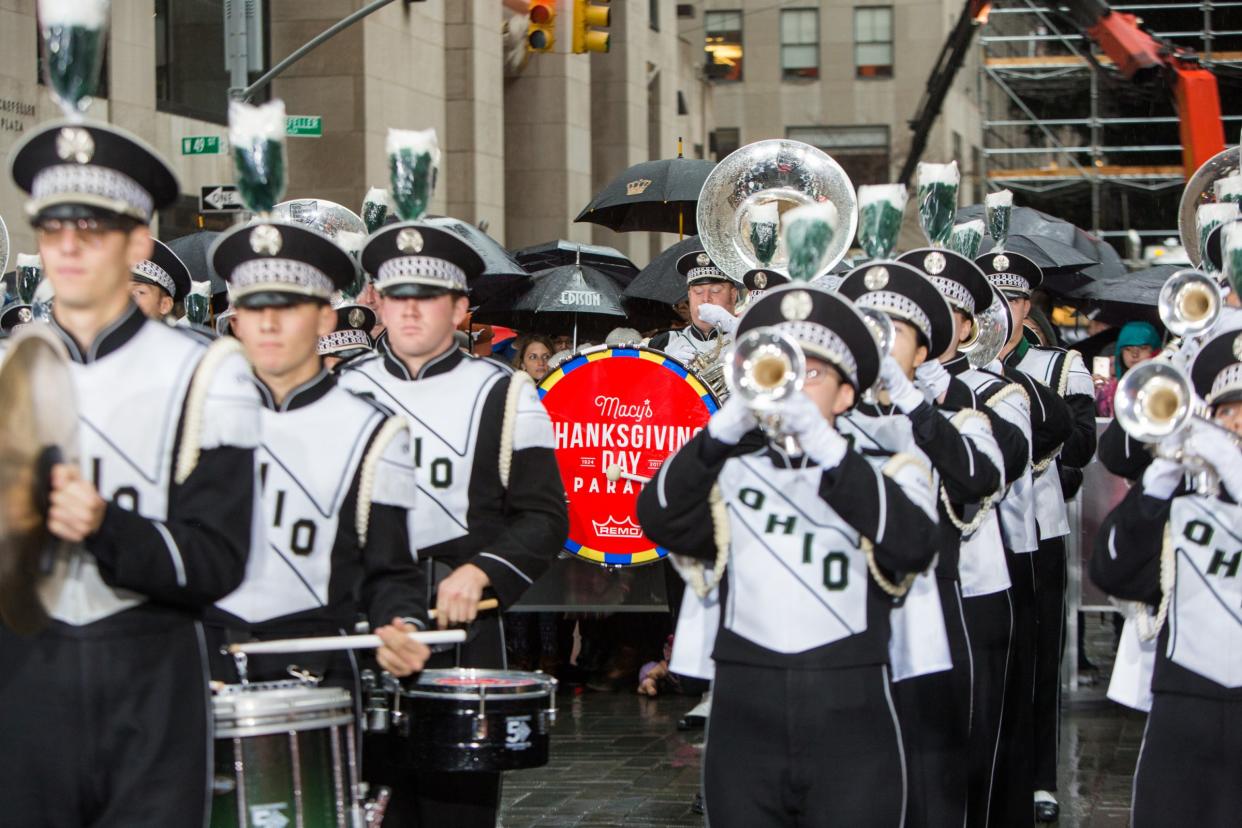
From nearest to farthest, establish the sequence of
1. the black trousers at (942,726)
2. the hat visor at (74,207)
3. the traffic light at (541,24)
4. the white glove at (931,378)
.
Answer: the hat visor at (74,207)
the black trousers at (942,726)
the white glove at (931,378)
the traffic light at (541,24)

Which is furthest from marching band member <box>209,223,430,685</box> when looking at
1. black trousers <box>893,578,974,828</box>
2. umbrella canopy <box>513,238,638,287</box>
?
umbrella canopy <box>513,238,638,287</box>

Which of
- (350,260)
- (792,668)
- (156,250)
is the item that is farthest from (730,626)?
(156,250)

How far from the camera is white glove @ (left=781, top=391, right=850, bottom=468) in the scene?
5.29 metres

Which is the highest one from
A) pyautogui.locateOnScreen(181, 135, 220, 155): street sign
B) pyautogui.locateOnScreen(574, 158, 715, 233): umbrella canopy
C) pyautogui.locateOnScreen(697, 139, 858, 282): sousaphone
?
pyautogui.locateOnScreen(181, 135, 220, 155): street sign

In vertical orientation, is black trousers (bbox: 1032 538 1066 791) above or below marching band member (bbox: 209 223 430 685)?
below

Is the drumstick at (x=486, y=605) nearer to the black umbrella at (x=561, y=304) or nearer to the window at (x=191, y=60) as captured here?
the black umbrella at (x=561, y=304)

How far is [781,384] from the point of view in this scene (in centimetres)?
526

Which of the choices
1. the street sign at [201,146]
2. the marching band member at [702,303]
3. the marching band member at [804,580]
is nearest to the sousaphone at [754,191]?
the marching band member at [702,303]

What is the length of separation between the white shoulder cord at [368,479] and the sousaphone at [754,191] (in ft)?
13.7

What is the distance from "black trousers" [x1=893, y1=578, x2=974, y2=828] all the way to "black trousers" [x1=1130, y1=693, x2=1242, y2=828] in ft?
2.97

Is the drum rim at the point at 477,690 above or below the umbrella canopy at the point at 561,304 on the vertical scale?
below

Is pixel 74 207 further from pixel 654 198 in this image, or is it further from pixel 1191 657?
pixel 654 198

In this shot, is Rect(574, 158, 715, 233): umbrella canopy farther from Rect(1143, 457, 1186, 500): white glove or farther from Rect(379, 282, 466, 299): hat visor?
Rect(1143, 457, 1186, 500): white glove

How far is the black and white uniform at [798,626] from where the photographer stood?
18.0 feet
